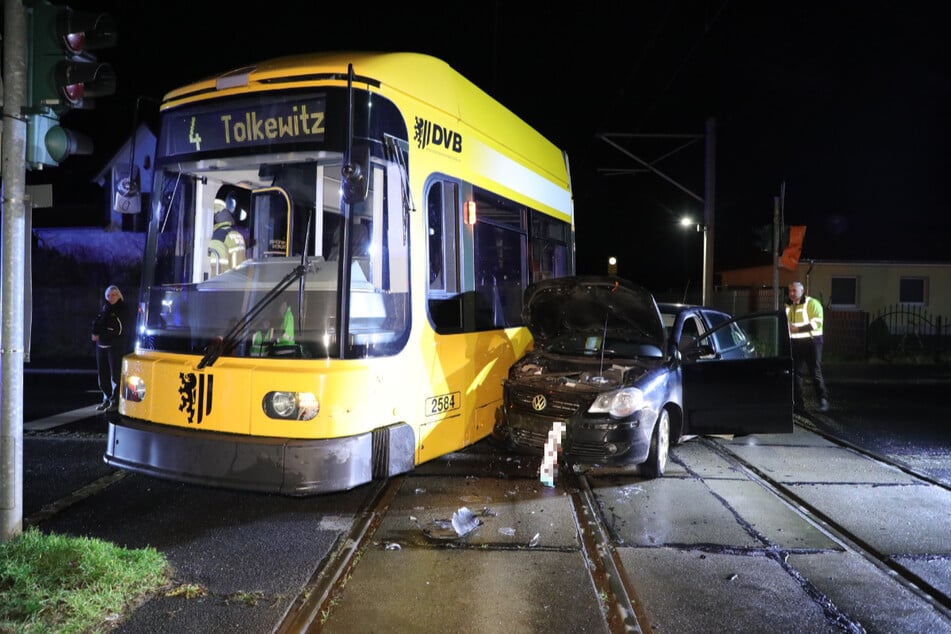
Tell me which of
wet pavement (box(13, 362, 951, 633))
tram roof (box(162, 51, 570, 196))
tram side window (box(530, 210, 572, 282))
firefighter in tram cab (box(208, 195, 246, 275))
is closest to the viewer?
wet pavement (box(13, 362, 951, 633))

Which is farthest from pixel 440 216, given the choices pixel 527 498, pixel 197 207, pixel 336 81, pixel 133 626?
pixel 133 626

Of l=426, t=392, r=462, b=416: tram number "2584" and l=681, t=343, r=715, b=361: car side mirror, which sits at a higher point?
l=681, t=343, r=715, b=361: car side mirror

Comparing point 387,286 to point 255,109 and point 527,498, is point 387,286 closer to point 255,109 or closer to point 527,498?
point 255,109

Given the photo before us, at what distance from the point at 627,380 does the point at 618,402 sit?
0.27m

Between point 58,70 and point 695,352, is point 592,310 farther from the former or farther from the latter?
point 58,70

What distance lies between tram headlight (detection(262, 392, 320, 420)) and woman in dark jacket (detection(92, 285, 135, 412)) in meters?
5.75

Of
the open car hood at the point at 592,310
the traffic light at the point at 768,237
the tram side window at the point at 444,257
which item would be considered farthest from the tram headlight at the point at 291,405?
the traffic light at the point at 768,237

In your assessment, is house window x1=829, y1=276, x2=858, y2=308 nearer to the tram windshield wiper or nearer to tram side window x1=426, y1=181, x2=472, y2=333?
tram side window x1=426, y1=181, x2=472, y2=333

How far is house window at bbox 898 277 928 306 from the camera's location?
77.6 ft

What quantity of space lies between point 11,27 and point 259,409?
8.96 feet

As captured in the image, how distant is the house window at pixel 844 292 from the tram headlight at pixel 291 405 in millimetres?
23319

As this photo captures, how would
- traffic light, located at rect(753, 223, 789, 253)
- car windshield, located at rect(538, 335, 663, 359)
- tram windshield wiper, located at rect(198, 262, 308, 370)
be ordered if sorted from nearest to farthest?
tram windshield wiper, located at rect(198, 262, 308, 370) → car windshield, located at rect(538, 335, 663, 359) → traffic light, located at rect(753, 223, 789, 253)

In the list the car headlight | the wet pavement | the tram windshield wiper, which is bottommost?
the wet pavement

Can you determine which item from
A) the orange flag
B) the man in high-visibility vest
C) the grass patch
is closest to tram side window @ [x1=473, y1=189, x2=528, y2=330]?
the grass patch
